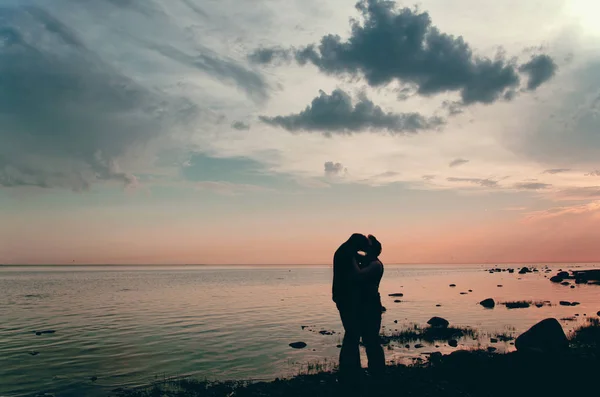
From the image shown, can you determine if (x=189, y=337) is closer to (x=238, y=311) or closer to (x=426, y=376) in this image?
(x=238, y=311)

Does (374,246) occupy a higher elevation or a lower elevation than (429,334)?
higher

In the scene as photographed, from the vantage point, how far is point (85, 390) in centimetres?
1673

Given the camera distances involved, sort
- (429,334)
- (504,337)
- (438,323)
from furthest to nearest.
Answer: (438,323) → (429,334) → (504,337)

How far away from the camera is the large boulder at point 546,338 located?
19.1m

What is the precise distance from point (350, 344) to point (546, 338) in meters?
13.0

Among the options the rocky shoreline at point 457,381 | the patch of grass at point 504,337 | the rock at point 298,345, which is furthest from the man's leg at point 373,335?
the patch of grass at point 504,337

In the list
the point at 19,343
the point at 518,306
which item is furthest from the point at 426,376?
the point at 518,306

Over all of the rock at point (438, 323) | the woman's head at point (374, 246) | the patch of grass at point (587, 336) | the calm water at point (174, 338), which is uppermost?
the woman's head at point (374, 246)

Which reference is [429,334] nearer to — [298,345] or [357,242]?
[298,345]

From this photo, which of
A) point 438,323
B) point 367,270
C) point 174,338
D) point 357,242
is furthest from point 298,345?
point 357,242

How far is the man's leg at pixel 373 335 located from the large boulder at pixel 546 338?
10575 millimetres

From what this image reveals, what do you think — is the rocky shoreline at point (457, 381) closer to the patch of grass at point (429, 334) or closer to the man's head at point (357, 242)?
the man's head at point (357, 242)

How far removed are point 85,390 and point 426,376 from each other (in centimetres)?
1333

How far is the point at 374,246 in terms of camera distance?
11727 mm
